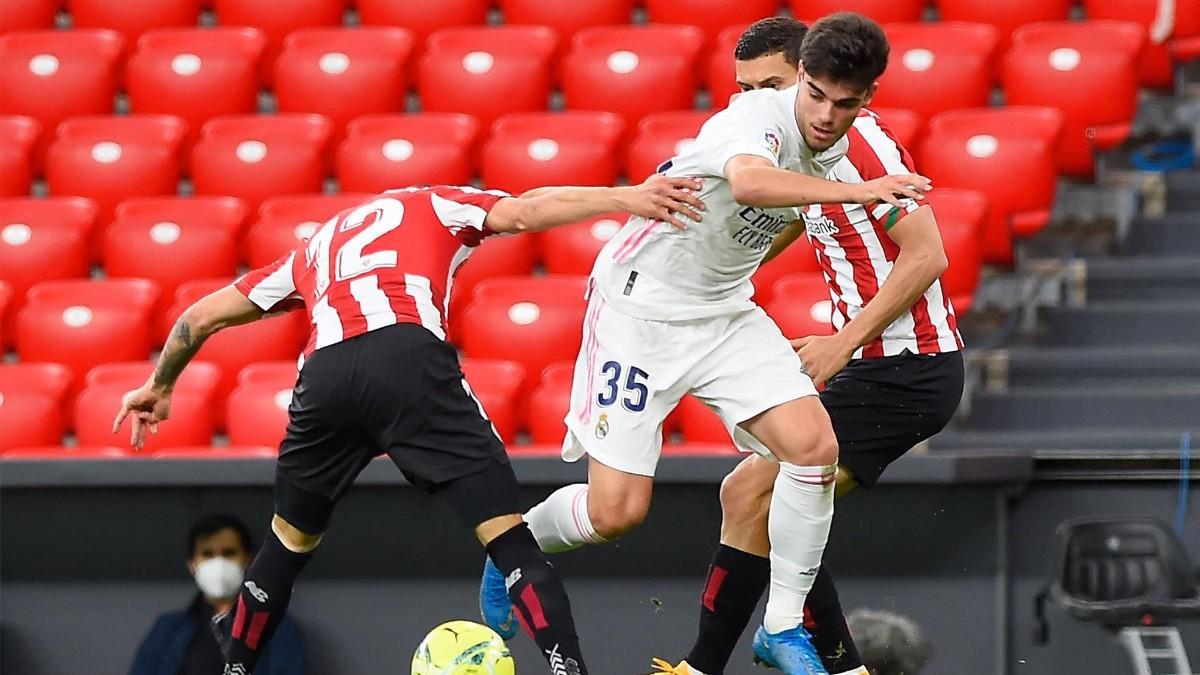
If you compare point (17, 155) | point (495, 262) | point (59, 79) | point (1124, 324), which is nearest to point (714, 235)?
point (495, 262)

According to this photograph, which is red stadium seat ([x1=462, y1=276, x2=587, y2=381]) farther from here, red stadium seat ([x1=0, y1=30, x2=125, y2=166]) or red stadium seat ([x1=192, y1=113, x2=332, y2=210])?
red stadium seat ([x1=0, y1=30, x2=125, y2=166])

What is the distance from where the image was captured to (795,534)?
183 inches

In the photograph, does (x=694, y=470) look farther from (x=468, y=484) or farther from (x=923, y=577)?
(x=468, y=484)

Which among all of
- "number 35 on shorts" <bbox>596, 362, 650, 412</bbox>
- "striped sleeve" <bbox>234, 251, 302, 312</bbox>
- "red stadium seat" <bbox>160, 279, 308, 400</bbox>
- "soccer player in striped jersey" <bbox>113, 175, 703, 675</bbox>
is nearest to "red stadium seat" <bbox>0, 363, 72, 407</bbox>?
"red stadium seat" <bbox>160, 279, 308, 400</bbox>

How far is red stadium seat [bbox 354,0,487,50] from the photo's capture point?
8516 mm

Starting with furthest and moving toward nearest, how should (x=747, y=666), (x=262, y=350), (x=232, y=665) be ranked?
(x=262, y=350), (x=747, y=666), (x=232, y=665)

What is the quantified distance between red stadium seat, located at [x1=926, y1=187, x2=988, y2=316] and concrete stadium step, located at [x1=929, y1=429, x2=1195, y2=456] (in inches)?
18.1

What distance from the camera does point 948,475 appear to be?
18.9 ft

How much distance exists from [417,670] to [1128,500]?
246cm

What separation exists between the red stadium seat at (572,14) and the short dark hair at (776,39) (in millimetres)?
3423

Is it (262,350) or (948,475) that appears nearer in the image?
(948,475)

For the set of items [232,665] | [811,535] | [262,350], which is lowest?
[232,665]

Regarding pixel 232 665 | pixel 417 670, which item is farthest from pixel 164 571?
pixel 417 670

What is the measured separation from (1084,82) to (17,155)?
452 cm
